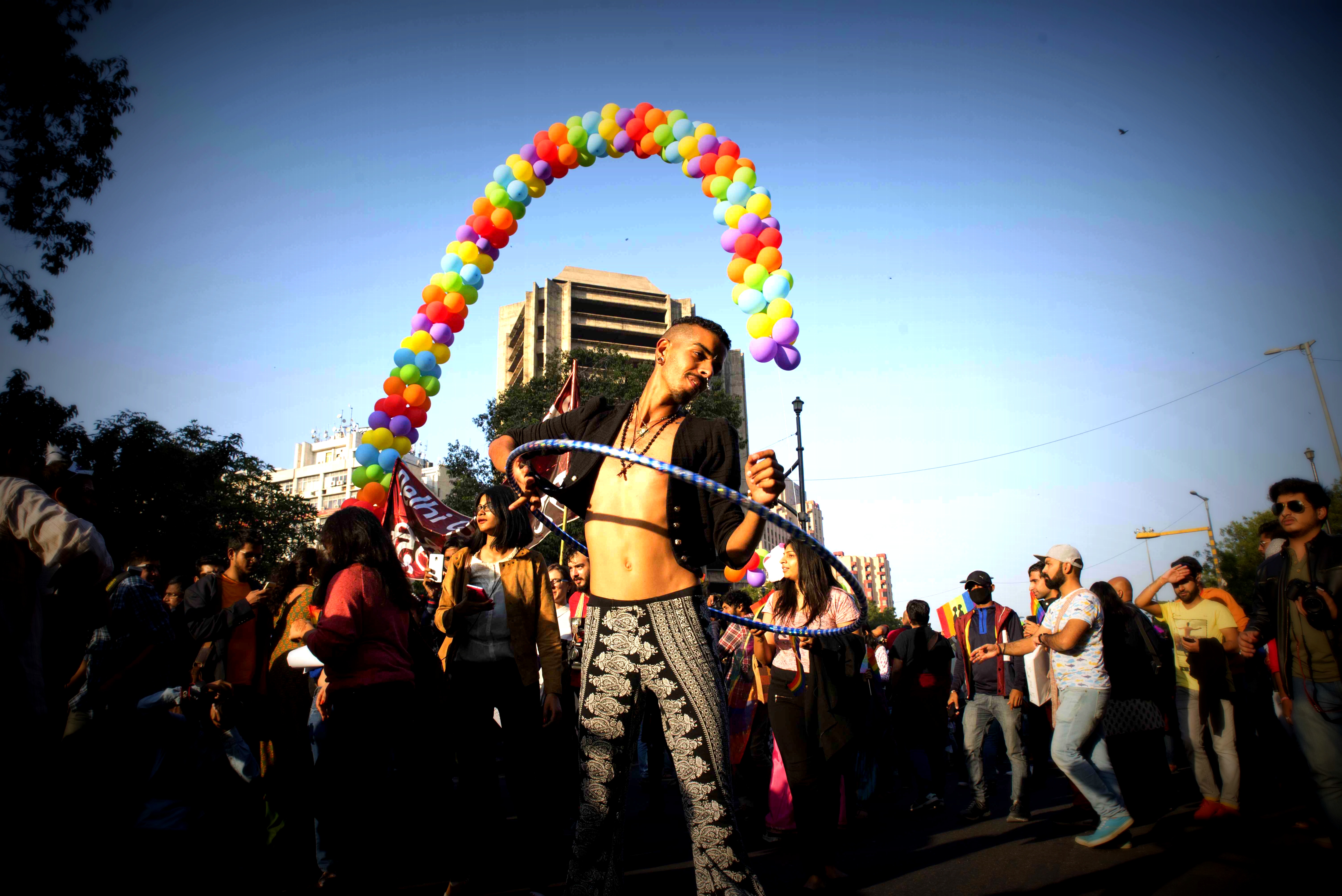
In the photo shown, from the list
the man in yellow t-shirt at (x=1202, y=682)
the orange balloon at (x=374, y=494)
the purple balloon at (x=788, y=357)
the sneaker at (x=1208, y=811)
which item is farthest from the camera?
the orange balloon at (x=374, y=494)

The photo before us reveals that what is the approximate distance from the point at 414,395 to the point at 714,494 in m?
8.84

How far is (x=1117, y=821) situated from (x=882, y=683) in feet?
21.3

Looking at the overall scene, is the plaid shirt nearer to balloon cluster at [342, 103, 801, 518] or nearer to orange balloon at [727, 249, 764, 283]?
balloon cluster at [342, 103, 801, 518]

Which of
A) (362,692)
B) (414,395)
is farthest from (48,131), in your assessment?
(362,692)

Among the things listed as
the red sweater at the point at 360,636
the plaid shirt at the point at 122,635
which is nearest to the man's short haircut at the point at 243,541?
the plaid shirt at the point at 122,635

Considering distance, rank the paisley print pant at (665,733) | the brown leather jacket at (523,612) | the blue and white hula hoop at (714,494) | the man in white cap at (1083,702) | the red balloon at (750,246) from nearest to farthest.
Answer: the paisley print pant at (665,733) < the blue and white hula hoop at (714,494) < the brown leather jacket at (523,612) < the man in white cap at (1083,702) < the red balloon at (750,246)

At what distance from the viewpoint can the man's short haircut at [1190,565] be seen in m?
6.80

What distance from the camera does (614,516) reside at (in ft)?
9.45

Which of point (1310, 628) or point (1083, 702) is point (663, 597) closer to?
point (1310, 628)

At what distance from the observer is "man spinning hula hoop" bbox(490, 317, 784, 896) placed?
8.35ft

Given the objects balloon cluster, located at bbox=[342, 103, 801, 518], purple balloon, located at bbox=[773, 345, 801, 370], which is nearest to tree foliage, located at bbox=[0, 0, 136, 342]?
balloon cluster, located at bbox=[342, 103, 801, 518]

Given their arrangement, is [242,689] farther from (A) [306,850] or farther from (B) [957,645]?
(B) [957,645]

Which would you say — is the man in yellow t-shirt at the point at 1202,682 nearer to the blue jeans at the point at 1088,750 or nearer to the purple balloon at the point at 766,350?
the blue jeans at the point at 1088,750

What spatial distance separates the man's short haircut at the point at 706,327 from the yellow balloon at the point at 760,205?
22.4ft
